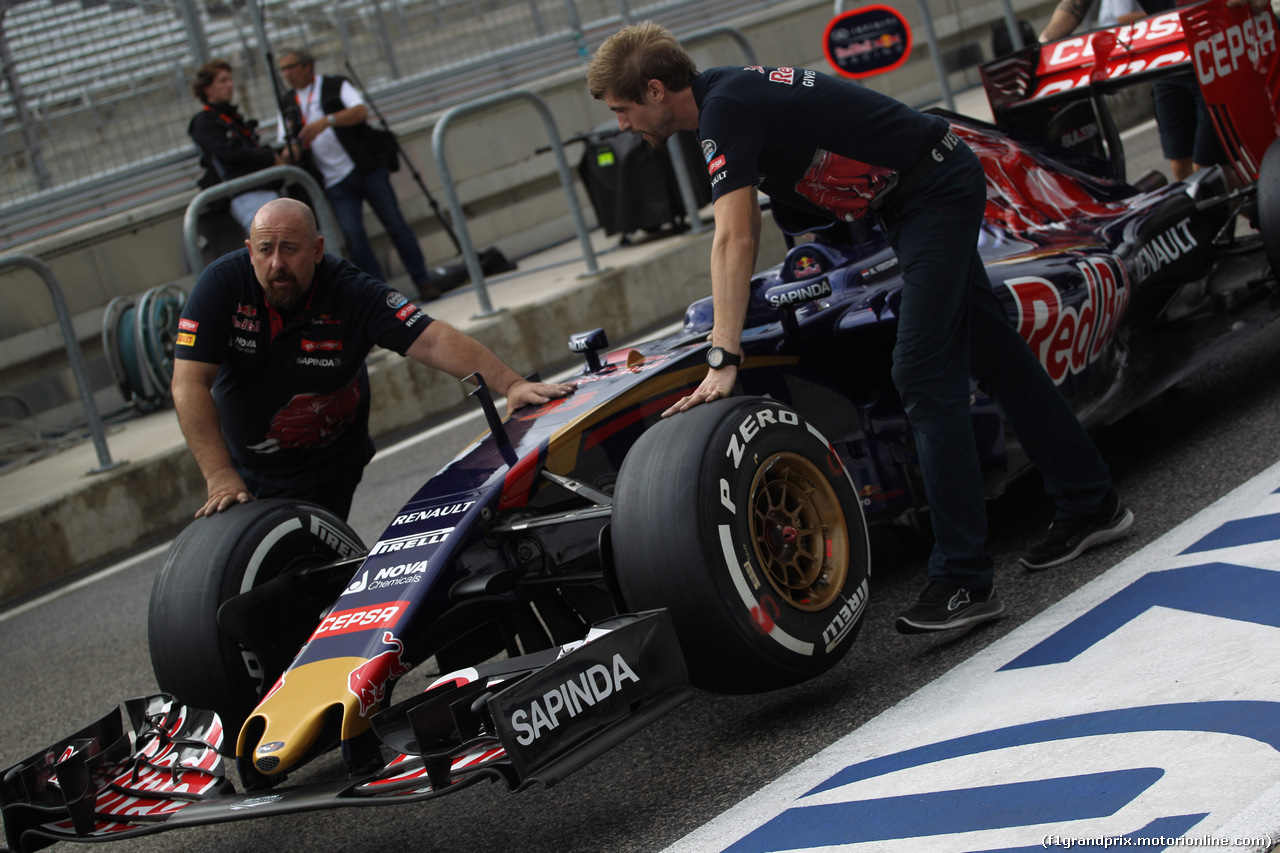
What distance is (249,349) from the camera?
440 centimetres

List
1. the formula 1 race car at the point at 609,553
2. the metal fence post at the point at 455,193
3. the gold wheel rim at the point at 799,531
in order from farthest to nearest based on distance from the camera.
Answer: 1. the metal fence post at the point at 455,193
2. the gold wheel rim at the point at 799,531
3. the formula 1 race car at the point at 609,553

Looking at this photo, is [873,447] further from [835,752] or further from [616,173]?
[616,173]

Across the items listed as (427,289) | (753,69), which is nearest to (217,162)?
(427,289)

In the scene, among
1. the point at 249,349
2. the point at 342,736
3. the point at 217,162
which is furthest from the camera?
the point at 217,162

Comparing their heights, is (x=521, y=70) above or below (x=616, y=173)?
above

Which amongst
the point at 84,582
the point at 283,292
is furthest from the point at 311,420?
the point at 84,582

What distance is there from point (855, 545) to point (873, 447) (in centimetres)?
65

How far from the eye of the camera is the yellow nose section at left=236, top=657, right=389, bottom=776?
3.11 m

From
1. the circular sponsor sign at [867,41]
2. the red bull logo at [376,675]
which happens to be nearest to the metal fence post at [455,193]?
the circular sponsor sign at [867,41]

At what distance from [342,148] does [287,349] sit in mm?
6125

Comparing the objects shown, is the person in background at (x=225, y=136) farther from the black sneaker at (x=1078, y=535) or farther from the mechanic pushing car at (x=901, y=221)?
the black sneaker at (x=1078, y=535)

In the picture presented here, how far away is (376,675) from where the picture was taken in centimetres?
320

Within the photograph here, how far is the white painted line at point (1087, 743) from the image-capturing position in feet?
8.16

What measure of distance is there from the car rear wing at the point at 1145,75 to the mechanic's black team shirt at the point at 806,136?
2.17 meters
